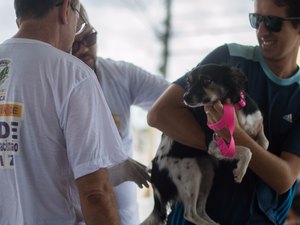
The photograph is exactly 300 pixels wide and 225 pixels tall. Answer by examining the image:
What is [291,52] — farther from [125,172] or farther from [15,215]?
[15,215]

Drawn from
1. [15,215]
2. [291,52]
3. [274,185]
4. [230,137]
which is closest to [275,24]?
[291,52]

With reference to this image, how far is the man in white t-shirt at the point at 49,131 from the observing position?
1.33 metres

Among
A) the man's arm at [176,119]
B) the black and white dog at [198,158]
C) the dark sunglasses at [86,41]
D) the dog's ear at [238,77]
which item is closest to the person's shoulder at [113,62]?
the dark sunglasses at [86,41]

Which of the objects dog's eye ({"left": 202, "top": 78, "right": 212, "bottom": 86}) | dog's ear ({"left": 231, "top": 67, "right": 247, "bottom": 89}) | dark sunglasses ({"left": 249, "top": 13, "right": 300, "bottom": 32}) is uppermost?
dark sunglasses ({"left": 249, "top": 13, "right": 300, "bottom": 32})

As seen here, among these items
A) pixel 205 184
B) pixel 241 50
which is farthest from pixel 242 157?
pixel 241 50

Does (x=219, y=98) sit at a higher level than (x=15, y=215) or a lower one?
higher

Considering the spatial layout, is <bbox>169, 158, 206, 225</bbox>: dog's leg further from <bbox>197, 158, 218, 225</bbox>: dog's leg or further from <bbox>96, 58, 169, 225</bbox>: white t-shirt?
<bbox>96, 58, 169, 225</bbox>: white t-shirt

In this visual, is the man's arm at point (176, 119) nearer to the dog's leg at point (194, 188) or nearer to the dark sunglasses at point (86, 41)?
the dog's leg at point (194, 188)

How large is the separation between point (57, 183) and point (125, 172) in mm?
477

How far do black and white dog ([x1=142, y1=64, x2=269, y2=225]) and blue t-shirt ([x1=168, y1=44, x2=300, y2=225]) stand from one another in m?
0.04

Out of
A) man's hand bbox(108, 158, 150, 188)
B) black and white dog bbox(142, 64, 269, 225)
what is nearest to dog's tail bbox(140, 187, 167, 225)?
black and white dog bbox(142, 64, 269, 225)

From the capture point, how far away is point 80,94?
1.33 m

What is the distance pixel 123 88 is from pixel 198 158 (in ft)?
Result: 1.92

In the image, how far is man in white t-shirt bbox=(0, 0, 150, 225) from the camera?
4.35 ft
